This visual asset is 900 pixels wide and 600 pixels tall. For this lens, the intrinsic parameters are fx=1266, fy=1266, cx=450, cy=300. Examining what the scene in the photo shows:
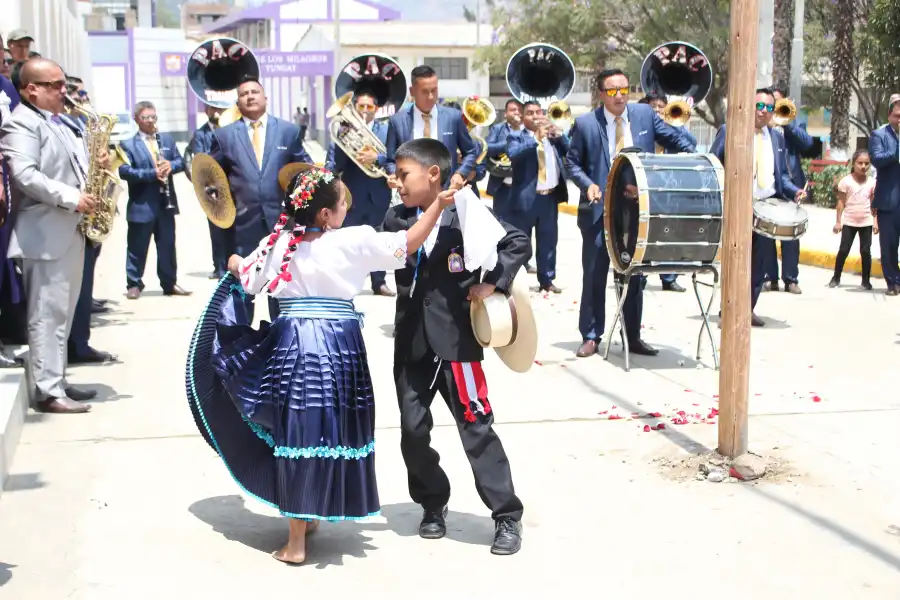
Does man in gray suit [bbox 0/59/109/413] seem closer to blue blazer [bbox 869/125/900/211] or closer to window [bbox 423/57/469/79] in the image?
blue blazer [bbox 869/125/900/211]

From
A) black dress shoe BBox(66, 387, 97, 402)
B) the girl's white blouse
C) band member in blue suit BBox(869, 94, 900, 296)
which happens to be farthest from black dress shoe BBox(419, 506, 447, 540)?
band member in blue suit BBox(869, 94, 900, 296)

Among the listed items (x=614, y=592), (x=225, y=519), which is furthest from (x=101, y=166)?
(x=614, y=592)

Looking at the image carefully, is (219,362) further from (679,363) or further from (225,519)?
(679,363)

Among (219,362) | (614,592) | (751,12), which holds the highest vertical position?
(751,12)

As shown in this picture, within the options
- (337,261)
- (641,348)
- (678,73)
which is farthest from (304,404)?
(678,73)

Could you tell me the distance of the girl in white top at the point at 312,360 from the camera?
16.6 feet

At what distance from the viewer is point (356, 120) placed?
36.6 ft

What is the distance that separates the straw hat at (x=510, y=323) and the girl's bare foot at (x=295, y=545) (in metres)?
1.06

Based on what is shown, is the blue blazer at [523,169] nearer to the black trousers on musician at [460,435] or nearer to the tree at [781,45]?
the black trousers on musician at [460,435]

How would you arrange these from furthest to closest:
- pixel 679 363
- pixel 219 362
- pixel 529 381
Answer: pixel 679 363 < pixel 529 381 < pixel 219 362

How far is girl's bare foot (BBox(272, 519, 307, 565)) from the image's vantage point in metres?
5.17

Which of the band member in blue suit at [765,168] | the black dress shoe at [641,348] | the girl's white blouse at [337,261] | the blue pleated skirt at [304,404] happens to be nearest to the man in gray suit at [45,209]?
the blue pleated skirt at [304,404]

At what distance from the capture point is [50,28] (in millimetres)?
19594

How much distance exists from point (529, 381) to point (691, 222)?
5.09ft
